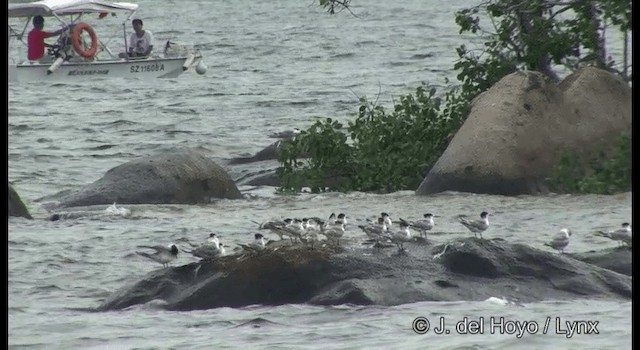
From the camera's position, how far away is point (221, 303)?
1477cm

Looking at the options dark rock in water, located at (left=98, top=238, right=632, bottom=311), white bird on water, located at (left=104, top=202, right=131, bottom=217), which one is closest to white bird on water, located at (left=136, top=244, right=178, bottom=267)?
dark rock in water, located at (left=98, top=238, right=632, bottom=311)

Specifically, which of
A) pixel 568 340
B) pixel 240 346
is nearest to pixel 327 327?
pixel 240 346

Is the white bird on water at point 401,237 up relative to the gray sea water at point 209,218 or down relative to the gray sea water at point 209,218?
up

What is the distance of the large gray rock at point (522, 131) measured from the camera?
1623 cm

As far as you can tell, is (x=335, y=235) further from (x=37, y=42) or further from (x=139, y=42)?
(x=139, y=42)

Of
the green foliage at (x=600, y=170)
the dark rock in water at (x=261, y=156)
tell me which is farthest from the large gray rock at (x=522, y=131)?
the dark rock in water at (x=261, y=156)

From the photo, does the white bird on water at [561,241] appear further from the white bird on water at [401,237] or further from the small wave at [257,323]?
the small wave at [257,323]

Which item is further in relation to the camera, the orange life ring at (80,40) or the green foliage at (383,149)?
the orange life ring at (80,40)

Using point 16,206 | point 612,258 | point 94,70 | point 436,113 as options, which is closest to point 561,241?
point 612,258

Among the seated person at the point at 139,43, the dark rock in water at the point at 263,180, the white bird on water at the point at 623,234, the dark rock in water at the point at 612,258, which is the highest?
the seated person at the point at 139,43

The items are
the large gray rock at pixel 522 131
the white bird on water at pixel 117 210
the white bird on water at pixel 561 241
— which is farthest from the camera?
the white bird on water at pixel 117 210

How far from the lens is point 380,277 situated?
1467 centimetres

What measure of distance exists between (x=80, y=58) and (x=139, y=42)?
1335mm

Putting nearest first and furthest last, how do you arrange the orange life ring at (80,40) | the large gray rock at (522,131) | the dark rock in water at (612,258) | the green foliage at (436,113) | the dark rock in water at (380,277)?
the dark rock in water at (380,277) < the dark rock in water at (612,258) < the large gray rock at (522,131) < the green foliage at (436,113) < the orange life ring at (80,40)
